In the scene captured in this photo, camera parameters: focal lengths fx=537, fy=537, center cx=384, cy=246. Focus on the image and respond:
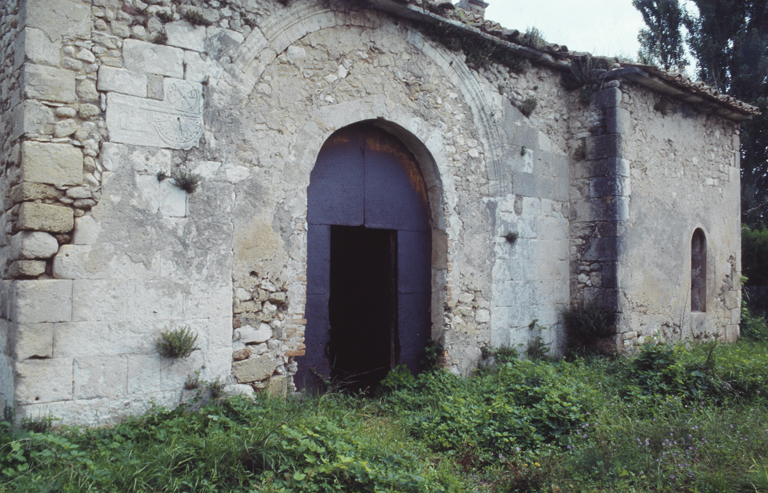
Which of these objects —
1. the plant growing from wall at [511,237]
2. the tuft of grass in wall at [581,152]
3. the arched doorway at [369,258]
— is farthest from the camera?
the tuft of grass in wall at [581,152]

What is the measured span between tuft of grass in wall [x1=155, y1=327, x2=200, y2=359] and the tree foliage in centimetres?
1531

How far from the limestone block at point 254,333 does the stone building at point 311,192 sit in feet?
0.04

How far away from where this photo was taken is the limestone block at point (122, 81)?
4.25m

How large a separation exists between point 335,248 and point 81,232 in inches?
158

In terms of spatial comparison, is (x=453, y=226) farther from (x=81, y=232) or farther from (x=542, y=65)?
(x=81, y=232)

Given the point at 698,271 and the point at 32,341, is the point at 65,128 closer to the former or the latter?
the point at 32,341

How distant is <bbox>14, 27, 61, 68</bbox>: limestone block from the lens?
3.97 meters

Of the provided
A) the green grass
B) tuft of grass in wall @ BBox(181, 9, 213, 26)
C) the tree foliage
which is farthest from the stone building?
the tree foliage

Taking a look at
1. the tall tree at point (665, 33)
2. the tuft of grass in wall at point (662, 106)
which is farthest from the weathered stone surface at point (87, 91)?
the tall tree at point (665, 33)

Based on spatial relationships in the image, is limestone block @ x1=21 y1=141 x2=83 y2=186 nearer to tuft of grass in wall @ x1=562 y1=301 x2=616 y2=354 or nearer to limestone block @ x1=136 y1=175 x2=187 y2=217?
limestone block @ x1=136 y1=175 x2=187 y2=217

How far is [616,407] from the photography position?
5285mm

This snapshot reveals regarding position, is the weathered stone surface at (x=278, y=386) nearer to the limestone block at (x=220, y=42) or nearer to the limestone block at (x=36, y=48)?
the limestone block at (x=220, y=42)

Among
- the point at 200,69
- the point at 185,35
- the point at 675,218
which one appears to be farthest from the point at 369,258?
the point at 675,218

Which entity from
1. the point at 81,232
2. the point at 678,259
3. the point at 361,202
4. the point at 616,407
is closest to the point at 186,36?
the point at 81,232
